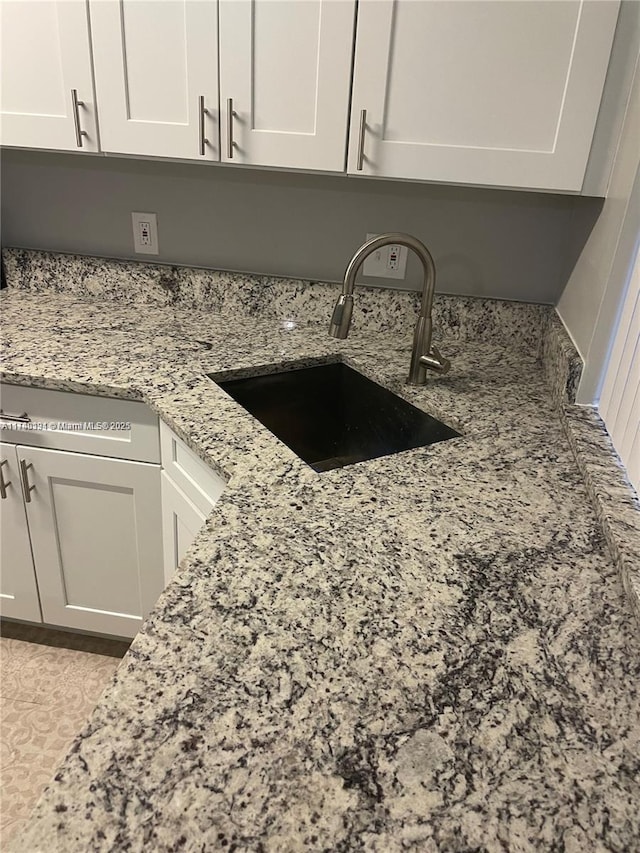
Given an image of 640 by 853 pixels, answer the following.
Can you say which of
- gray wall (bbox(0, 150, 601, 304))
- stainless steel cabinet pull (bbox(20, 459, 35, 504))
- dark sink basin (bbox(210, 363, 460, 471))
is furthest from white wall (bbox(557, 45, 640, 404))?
stainless steel cabinet pull (bbox(20, 459, 35, 504))

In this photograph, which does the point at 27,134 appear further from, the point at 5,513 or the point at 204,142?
the point at 5,513

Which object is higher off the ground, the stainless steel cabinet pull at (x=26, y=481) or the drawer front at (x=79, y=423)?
the drawer front at (x=79, y=423)

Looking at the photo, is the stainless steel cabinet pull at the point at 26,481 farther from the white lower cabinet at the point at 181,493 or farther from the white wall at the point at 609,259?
the white wall at the point at 609,259

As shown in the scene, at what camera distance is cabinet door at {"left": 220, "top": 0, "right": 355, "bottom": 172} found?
1.30 metres

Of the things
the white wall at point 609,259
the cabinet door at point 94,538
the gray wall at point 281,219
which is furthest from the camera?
the gray wall at point 281,219

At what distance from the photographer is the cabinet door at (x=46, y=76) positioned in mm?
1414

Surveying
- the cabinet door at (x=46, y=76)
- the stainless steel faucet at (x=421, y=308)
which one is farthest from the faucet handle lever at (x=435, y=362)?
the cabinet door at (x=46, y=76)

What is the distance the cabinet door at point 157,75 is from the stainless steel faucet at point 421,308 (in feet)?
1.63

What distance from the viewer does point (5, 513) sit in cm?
165

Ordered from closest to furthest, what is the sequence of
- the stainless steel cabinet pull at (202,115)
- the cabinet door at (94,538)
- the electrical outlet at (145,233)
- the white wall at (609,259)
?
the white wall at (609,259) → the stainless steel cabinet pull at (202,115) → the cabinet door at (94,538) → the electrical outlet at (145,233)

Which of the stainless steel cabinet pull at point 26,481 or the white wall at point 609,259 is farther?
the stainless steel cabinet pull at point 26,481

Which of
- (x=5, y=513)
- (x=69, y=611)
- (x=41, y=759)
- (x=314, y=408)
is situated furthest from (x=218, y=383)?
(x=41, y=759)

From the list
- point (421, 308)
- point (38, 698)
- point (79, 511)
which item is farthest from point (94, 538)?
point (421, 308)

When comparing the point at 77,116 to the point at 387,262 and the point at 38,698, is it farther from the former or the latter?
the point at 38,698
